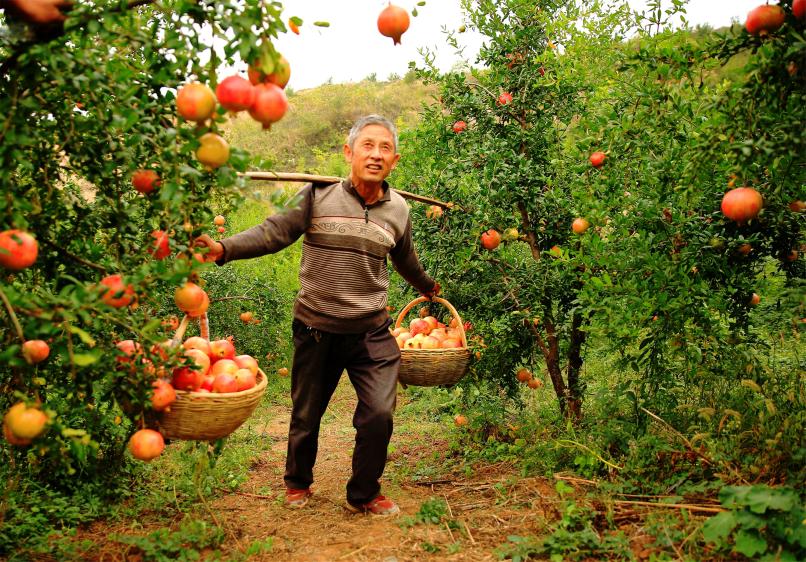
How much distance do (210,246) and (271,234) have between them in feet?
2.30

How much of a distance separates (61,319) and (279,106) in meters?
0.93

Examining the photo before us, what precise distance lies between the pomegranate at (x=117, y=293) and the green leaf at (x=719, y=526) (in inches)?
86.8

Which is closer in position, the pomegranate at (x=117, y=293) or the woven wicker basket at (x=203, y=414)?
the pomegranate at (x=117, y=293)

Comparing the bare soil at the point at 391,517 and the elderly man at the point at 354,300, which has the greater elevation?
the elderly man at the point at 354,300

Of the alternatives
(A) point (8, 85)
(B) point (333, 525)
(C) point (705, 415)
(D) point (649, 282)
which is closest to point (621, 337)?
(D) point (649, 282)

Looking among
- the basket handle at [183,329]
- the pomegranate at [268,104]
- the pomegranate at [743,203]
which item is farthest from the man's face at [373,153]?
the pomegranate at [743,203]

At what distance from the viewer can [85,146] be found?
2.41 metres


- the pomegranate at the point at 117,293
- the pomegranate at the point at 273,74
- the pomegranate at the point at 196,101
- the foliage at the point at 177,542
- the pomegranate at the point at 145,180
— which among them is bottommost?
the foliage at the point at 177,542

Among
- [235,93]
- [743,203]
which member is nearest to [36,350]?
[235,93]

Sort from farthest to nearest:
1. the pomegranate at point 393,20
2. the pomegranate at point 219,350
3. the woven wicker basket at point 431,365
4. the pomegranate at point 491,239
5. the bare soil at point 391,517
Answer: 1. the pomegranate at point 491,239
2. the woven wicker basket at point 431,365
3. the bare soil at point 391,517
4. the pomegranate at point 219,350
5. the pomegranate at point 393,20

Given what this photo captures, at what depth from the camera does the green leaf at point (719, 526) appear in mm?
2562

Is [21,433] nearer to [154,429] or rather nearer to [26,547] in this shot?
[154,429]

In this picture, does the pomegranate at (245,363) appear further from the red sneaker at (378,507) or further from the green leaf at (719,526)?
the green leaf at (719,526)

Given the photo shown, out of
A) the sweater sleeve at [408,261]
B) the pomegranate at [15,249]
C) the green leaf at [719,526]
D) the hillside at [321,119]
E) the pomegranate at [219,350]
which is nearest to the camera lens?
the pomegranate at [15,249]
